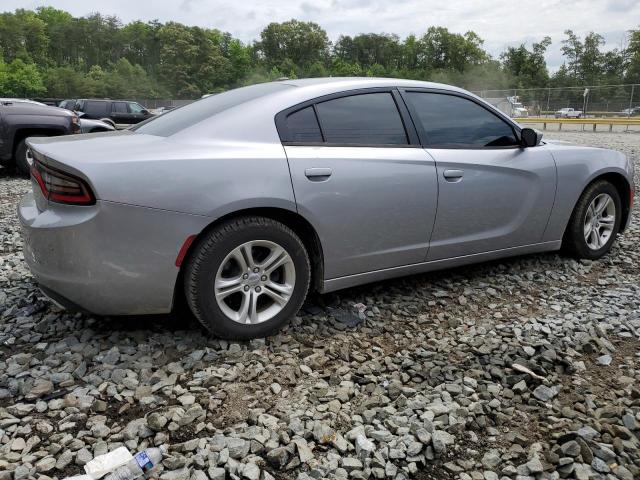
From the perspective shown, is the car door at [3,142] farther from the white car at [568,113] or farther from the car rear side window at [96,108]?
the white car at [568,113]

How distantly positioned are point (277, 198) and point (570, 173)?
2.59 m

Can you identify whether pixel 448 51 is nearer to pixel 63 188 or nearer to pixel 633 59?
pixel 633 59

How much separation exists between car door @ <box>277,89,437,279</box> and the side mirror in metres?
0.99

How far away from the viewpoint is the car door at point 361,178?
3066mm

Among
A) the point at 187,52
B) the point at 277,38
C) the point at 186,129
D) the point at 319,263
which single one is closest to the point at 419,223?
the point at 319,263

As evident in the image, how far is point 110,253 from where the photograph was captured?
2.62 m

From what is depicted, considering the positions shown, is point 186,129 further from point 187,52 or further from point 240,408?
point 187,52

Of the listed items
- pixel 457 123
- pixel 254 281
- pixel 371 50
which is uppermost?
pixel 371 50

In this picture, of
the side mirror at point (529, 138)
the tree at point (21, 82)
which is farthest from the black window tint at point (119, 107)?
the tree at point (21, 82)

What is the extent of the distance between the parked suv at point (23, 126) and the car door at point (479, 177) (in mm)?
7101

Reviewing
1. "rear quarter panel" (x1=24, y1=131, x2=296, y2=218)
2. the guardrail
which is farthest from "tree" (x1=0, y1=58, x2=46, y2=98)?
"rear quarter panel" (x1=24, y1=131, x2=296, y2=218)

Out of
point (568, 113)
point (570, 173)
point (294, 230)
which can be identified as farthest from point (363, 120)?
point (568, 113)

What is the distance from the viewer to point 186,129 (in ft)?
9.86

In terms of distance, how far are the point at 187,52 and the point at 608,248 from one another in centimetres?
10317
